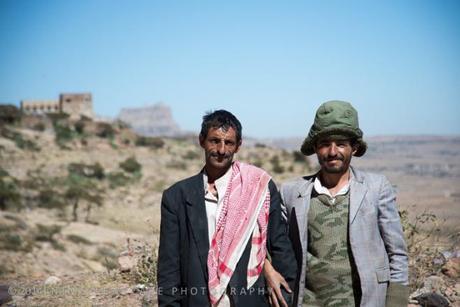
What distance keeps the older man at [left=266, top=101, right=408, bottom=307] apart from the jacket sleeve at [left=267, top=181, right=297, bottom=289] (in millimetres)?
50

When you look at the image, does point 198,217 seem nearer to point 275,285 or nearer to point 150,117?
point 275,285

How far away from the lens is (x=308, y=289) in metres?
2.45

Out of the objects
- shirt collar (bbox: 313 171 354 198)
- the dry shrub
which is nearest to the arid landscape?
the dry shrub

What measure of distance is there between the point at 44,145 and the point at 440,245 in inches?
997

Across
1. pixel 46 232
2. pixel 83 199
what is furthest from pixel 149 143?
pixel 46 232

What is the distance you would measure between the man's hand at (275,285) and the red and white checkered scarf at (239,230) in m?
0.05

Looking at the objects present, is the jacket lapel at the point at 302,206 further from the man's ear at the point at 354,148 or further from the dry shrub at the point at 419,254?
the dry shrub at the point at 419,254

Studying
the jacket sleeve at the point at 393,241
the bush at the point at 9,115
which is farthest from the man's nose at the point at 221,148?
the bush at the point at 9,115

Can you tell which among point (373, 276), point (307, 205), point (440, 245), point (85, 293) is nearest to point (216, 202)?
point (307, 205)

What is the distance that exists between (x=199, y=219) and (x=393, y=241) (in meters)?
0.94

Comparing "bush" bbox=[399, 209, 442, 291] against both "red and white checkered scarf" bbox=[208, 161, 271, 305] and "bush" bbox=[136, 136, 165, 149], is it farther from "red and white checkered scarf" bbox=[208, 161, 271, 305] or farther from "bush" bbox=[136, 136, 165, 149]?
"bush" bbox=[136, 136, 165, 149]

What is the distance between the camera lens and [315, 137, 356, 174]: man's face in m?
2.37

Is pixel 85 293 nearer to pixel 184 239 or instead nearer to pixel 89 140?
pixel 184 239

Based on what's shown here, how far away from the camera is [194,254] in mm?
2373
